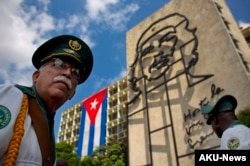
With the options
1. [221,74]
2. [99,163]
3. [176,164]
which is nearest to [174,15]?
[221,74]

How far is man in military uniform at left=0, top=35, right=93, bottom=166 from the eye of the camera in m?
0.67

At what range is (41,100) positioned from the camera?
89 cm

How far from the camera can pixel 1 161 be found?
65 centimetres

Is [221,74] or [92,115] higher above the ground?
[92,115]

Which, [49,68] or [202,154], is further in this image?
[202,154]

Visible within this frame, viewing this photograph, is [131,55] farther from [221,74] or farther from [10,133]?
[10,133]

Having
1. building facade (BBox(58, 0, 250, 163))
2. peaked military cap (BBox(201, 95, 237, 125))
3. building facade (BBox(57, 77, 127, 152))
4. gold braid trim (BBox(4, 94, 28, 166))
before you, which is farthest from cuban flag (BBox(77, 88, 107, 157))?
gold braid trim (BBox(4, 94, 28, 166))

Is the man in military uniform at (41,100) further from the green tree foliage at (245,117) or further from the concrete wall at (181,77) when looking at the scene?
the concrete wall at (181,77)

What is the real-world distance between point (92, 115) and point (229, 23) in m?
9.50

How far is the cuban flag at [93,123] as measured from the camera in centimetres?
1312

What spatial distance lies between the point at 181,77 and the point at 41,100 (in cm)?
540

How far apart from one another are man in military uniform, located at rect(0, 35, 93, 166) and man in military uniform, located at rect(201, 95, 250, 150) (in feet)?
3.88

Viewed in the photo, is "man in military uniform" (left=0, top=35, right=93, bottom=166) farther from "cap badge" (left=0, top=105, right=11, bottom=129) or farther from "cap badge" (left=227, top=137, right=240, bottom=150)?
"cap badge" (left=227, top=137, right=240, bottom=150)

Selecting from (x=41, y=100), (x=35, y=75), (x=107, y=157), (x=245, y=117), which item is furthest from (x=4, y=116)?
(x=107, y=157)
